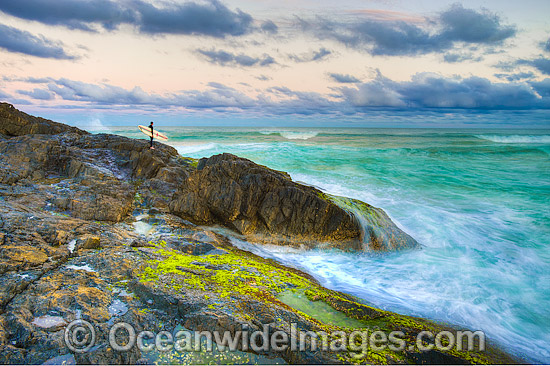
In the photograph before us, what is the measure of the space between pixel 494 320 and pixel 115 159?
13.7 m

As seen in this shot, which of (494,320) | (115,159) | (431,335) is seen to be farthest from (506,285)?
(115,159)

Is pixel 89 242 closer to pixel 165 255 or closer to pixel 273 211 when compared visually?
pixel 165 255

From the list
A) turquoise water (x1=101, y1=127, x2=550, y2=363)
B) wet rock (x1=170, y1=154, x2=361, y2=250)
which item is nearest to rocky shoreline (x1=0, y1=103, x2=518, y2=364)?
wet rock (x1=170, y1=154, x2=361, y2=250)

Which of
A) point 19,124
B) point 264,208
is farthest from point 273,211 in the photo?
point 19,124

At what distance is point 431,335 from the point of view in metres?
4.58

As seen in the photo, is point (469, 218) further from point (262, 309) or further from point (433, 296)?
point (262, 309)

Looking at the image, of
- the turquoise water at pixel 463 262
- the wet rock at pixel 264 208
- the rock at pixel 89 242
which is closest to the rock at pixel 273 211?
the wet rock at pixel 264 208

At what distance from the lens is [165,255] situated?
6.19 metres
